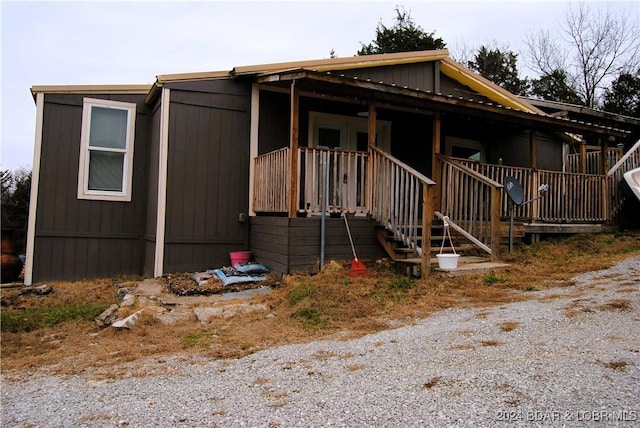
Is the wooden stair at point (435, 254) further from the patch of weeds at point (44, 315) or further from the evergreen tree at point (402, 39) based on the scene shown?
the evergreen tree at point (402, 39)

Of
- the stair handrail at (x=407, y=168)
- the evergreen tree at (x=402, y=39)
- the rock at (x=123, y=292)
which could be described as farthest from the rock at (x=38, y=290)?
the evergreen tree at (x=402, y=39)

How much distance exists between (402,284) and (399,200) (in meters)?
1.28

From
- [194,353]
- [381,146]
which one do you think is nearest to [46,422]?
[194,353]

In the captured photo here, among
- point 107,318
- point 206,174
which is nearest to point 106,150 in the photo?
point 206,174

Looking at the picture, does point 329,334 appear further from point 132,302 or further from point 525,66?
point 525,66

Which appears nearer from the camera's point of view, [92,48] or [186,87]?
[186,87]

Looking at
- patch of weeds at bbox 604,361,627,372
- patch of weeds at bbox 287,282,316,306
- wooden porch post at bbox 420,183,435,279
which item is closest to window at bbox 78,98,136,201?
patch of weeds at bbox 287,282,316,306

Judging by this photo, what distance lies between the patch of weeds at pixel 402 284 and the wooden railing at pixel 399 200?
9.7 inches

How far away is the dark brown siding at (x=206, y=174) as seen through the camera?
7.00 metres

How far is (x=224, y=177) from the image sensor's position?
24.1 feet

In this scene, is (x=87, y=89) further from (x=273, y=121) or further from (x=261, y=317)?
(x=261, y=317)

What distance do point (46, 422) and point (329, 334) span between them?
2.27 meters

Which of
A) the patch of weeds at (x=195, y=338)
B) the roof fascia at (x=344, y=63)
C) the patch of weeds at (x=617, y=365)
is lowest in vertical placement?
the patch of weeds at (x=195, y=338)

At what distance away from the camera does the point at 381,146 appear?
9180 millimetres
